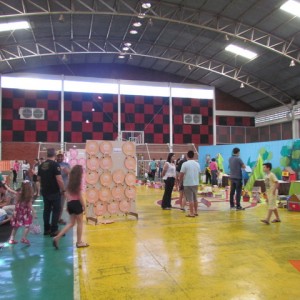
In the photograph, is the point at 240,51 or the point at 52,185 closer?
the point at 52,185

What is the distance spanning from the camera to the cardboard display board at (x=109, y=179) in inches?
271

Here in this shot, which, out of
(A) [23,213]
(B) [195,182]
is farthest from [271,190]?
(A) [23,213]

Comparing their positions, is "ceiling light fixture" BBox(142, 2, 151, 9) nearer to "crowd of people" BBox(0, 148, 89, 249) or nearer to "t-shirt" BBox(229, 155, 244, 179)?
"t-shirt" BBox(229, 155, 244, 179)

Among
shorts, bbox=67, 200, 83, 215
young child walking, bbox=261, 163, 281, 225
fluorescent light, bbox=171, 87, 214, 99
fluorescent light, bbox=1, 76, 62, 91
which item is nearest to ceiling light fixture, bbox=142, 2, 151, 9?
young child walking, bbox=261, 163, 281, 225

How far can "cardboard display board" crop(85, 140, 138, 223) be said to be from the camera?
6887 millimetres

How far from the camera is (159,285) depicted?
342cm

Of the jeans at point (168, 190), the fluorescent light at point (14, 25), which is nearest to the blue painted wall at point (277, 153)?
the jeans at point (168, 190)

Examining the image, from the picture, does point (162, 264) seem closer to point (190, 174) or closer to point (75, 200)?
point (75, 200)

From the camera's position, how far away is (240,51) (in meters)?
19.6

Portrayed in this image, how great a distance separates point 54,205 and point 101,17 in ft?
45.5

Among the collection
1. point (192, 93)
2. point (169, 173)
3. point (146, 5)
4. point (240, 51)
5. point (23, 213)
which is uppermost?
point (146, 5)

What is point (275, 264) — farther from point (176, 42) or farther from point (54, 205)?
point (176, 42)

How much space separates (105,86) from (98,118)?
8.38 ft

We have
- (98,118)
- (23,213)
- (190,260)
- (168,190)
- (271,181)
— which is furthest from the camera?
(98,118)
